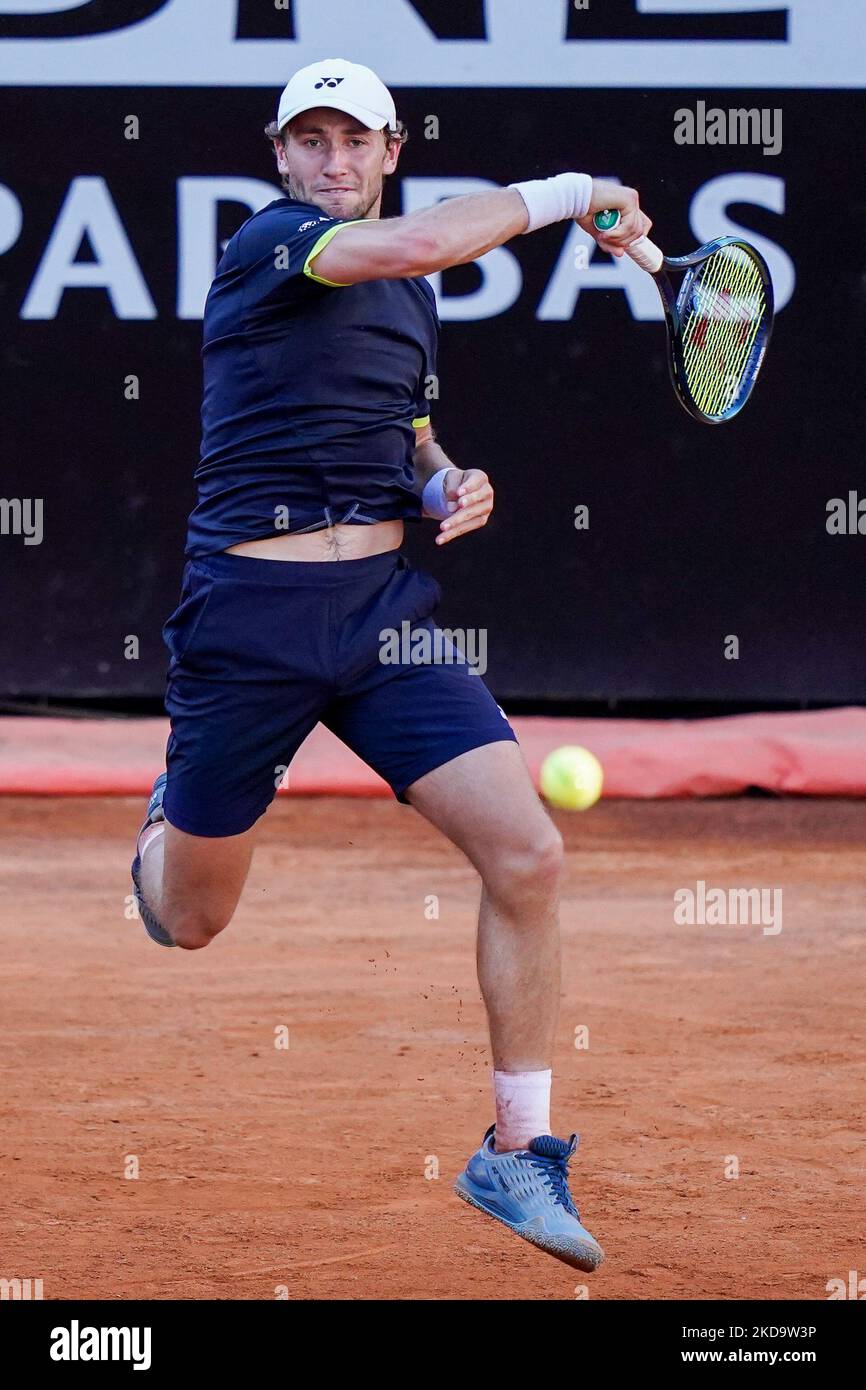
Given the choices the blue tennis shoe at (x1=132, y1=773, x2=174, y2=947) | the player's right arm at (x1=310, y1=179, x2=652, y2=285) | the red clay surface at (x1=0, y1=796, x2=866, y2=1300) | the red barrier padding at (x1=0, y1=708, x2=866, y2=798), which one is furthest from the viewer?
the red barrier padding at (x1=0, y1=708, x2=866, y2=798)

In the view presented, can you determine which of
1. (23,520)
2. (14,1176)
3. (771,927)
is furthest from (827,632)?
(14,1176)

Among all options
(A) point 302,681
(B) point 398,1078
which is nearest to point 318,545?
(A) point 302,681

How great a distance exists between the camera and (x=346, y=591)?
310 centimetres

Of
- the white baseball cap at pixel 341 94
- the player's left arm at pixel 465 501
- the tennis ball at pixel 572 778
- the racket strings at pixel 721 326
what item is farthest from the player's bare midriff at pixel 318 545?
the tennis ball at pixel 572 778

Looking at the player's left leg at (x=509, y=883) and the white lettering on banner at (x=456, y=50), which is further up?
the white lettering on banner at (x=456, y=50)

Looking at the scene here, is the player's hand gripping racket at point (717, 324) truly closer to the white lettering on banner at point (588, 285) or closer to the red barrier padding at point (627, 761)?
the red barrier padding at point (627, 761)

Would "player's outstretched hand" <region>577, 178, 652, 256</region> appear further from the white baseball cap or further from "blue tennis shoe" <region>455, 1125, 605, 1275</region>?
"blue tennis shoe" <region>455, 1125, 605, 1275</region>

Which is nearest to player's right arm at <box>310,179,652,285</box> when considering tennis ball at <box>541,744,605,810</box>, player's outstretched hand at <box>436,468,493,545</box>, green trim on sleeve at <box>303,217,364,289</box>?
green trim on sleeve at <box>303,217,364,289</box>

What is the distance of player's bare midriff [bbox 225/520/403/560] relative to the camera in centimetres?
311

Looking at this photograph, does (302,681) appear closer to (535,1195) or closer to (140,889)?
(140,889)

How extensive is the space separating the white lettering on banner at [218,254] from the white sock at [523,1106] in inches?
192

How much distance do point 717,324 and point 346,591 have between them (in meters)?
1.01

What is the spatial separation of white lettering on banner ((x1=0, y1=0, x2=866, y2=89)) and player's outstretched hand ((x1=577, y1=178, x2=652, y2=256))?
4.65 m

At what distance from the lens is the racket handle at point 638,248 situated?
9.93 feet
